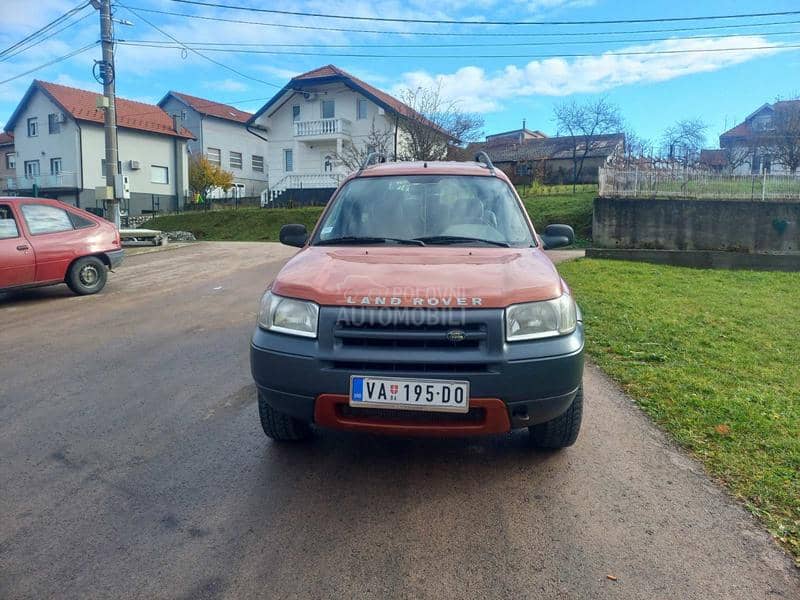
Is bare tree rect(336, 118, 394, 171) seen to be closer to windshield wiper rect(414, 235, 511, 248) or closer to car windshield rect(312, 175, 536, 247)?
car windshield rect(312, 175, 536, 247)

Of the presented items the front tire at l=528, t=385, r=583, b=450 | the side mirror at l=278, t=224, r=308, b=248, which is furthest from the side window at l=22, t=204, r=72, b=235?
the front tire at l=528, t=385, r=583, b=450

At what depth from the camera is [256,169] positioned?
151ft

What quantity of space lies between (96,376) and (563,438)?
4.27 metres

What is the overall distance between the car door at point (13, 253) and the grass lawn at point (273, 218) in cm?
1468

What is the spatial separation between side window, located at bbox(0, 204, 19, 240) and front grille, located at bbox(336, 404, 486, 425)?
26.1ft

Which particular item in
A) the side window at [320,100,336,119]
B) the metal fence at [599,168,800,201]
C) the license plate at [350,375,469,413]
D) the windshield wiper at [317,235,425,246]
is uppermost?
the side window at [320,100,336,119]

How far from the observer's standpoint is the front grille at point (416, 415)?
2.95 meters

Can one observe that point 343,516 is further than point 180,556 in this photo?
Yes

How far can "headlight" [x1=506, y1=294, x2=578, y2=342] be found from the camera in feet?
9.65

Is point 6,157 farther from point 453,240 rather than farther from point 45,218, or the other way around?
point 453,240

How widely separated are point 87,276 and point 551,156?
4112 centimetres

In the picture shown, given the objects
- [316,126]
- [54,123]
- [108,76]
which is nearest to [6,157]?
[54,123]

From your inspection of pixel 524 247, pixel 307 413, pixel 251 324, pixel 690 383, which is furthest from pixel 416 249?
pixel 251 324

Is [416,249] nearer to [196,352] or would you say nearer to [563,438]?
[563,438]
